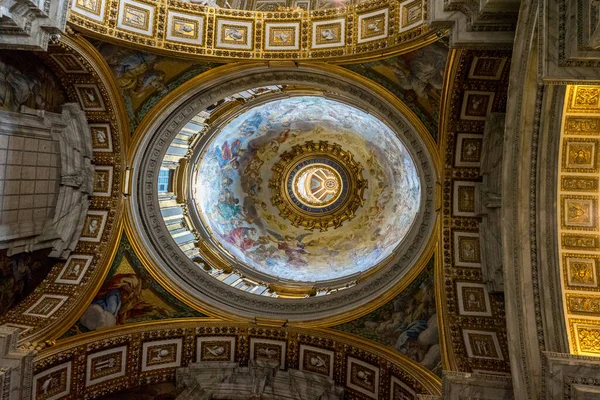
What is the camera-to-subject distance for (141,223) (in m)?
14.0

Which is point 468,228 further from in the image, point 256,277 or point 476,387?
point 256,277

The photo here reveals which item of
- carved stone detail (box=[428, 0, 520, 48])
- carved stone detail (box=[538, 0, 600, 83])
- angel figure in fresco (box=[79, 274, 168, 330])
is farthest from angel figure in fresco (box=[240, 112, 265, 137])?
carved stone detail (box=[538, 0, 600, 83])

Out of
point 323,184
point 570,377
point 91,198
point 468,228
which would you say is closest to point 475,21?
point 468,228

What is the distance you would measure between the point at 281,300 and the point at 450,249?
4679 mm

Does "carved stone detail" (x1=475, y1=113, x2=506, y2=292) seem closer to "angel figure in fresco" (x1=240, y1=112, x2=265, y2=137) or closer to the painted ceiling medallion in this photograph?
the painted ceiling medallion

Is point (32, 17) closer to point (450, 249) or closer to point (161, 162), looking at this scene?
point (161, 162)

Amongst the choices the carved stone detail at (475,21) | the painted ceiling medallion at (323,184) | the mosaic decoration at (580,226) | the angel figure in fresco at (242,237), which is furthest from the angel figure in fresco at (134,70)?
the mosaic decoration at (580,226)

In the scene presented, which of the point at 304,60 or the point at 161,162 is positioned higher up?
the point at 304,60

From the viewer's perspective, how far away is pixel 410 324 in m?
12.7

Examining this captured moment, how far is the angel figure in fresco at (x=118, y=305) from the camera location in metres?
13.1

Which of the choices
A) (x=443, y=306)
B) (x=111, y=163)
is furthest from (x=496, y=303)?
(x=111, y=163)

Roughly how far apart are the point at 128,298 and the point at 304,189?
8198 millimetres

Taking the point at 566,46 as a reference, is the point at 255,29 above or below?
above

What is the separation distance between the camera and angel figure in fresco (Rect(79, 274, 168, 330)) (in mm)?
13102
